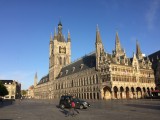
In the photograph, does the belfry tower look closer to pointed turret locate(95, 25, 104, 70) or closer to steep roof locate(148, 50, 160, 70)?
pointed turret locate(95, 25, 104, 70)

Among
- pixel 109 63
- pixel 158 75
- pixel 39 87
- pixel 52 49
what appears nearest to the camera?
pixel 109 63

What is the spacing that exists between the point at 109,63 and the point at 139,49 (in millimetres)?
33794

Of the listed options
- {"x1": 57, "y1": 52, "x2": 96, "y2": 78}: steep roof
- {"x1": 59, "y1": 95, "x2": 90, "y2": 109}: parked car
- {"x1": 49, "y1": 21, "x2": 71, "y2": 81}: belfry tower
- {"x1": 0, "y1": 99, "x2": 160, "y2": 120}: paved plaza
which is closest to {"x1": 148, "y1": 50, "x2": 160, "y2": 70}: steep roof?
{"x1": 57, "y1": 52, "x2": 96, "y2": 78}: steep roof

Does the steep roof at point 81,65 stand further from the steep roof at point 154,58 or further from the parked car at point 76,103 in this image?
the parked car at point 76,103

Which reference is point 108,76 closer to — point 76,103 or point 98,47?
point 98,47

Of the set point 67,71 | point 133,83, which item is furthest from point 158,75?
point 67,71

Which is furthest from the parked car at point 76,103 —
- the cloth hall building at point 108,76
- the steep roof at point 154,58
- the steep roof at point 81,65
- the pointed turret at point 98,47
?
the steep roof at point 154,58

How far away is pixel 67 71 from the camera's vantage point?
103688mm

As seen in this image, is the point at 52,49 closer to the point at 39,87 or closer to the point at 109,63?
the point at 39,87

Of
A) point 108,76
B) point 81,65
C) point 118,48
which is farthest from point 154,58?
point 81,65

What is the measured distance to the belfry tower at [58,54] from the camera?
375ft

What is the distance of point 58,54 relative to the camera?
116 meters

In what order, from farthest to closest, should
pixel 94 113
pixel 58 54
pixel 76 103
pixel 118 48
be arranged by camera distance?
pixel 58 54
pixel 118 48
pixel 76 103
pixel 94 113

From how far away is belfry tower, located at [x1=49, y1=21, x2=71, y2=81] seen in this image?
114 m
